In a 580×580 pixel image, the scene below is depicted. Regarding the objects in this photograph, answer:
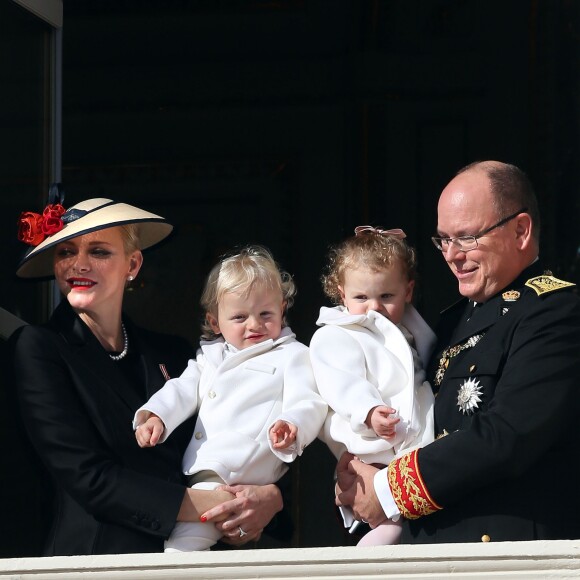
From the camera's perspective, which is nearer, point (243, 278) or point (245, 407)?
point (245, 407)

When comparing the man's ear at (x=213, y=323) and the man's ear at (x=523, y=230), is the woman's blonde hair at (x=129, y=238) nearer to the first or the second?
the man's ear at (x=213, y=323)

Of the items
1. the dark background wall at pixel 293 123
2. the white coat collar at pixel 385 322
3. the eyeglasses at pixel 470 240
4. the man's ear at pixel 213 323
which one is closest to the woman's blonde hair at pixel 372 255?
the white coat collar at pixel 385 322

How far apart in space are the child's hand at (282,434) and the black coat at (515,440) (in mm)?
396

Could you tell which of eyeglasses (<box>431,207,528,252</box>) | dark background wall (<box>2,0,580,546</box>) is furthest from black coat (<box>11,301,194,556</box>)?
dark background wall (<box>2,0,580,546</box>)

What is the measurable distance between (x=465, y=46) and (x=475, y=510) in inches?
121

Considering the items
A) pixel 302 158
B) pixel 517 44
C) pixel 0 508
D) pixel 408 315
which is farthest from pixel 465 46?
pixel 0 508

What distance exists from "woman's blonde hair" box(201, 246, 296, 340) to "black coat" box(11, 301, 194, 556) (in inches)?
13.0

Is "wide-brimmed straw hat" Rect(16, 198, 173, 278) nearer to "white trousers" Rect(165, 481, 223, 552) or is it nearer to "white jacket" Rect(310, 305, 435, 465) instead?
"white jacket" Rect(310, 305, 435, 465)

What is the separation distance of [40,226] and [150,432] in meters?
0.77

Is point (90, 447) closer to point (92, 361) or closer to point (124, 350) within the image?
point (92, 361)

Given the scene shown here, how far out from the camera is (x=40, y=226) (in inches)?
202

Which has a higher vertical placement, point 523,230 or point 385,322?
point 523,230

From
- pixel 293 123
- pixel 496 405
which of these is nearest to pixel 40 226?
pixel 496 405

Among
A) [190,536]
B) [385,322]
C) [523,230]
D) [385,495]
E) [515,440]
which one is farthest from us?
[385,322]
